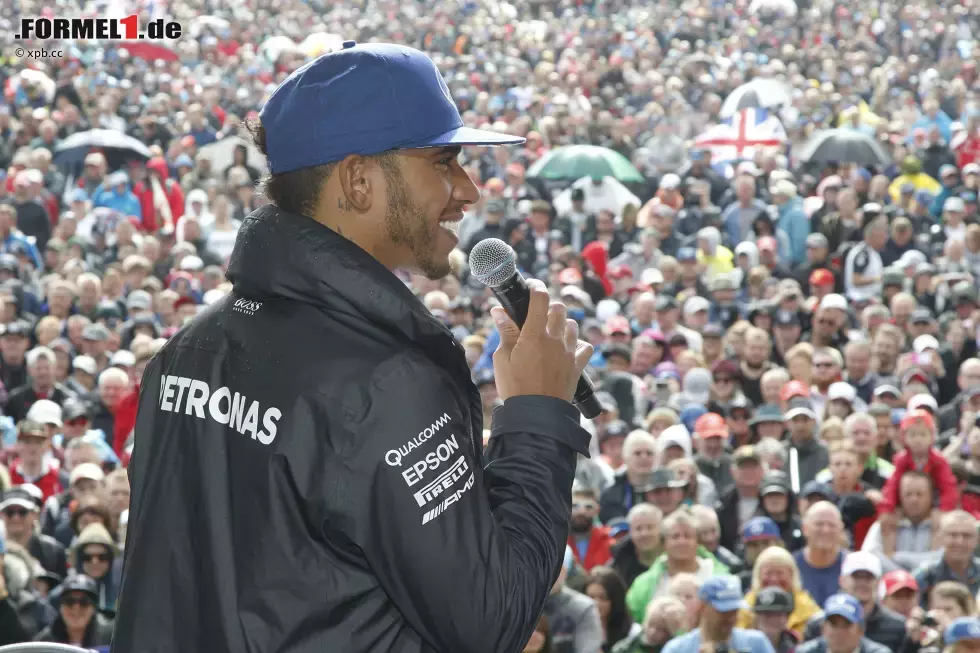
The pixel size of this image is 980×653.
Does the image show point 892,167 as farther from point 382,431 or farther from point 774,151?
point 382,431

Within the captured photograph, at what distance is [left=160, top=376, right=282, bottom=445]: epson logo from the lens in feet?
6.71

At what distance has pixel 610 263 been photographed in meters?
16.0

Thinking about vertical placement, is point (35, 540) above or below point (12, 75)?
below

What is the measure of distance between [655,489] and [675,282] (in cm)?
570

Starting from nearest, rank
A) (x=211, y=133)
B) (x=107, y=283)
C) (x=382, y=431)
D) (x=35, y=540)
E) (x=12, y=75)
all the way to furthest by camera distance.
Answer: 1. (x=382, y=431)
2. (x=35, y=540)
3. (x=107, y=283)
4. (x=211, y=133)
5. (x=12, y=75)

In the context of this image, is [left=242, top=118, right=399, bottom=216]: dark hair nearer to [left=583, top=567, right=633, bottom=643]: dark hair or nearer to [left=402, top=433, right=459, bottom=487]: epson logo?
[left=402, top=433, right=459, bottom=487]: epson logo

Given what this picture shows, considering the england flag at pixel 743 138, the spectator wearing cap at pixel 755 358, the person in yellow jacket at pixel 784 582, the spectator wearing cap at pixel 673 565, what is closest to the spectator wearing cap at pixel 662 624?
the person in yellow jacket at pixel 784 582

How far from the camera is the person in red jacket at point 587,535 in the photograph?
9211mm

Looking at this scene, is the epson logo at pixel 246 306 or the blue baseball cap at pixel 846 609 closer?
the epson logo at pixel 246 306

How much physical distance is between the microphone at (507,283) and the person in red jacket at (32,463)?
27.1 feet

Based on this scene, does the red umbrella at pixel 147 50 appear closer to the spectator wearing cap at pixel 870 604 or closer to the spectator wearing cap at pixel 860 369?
the spectator wearing cap at pixel 860 369

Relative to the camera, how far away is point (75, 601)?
7852mm

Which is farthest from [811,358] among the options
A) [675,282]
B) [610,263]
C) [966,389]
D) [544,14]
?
[544,14]

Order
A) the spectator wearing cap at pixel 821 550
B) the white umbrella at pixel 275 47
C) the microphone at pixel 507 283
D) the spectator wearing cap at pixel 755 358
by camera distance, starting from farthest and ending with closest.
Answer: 1. the white umbrella at pixel 275 47
2. the spectator wearing cap at pixel 755 358
3. the spectator wearing cap at pixel 821 550
4. the microphone at pixel 507 283
